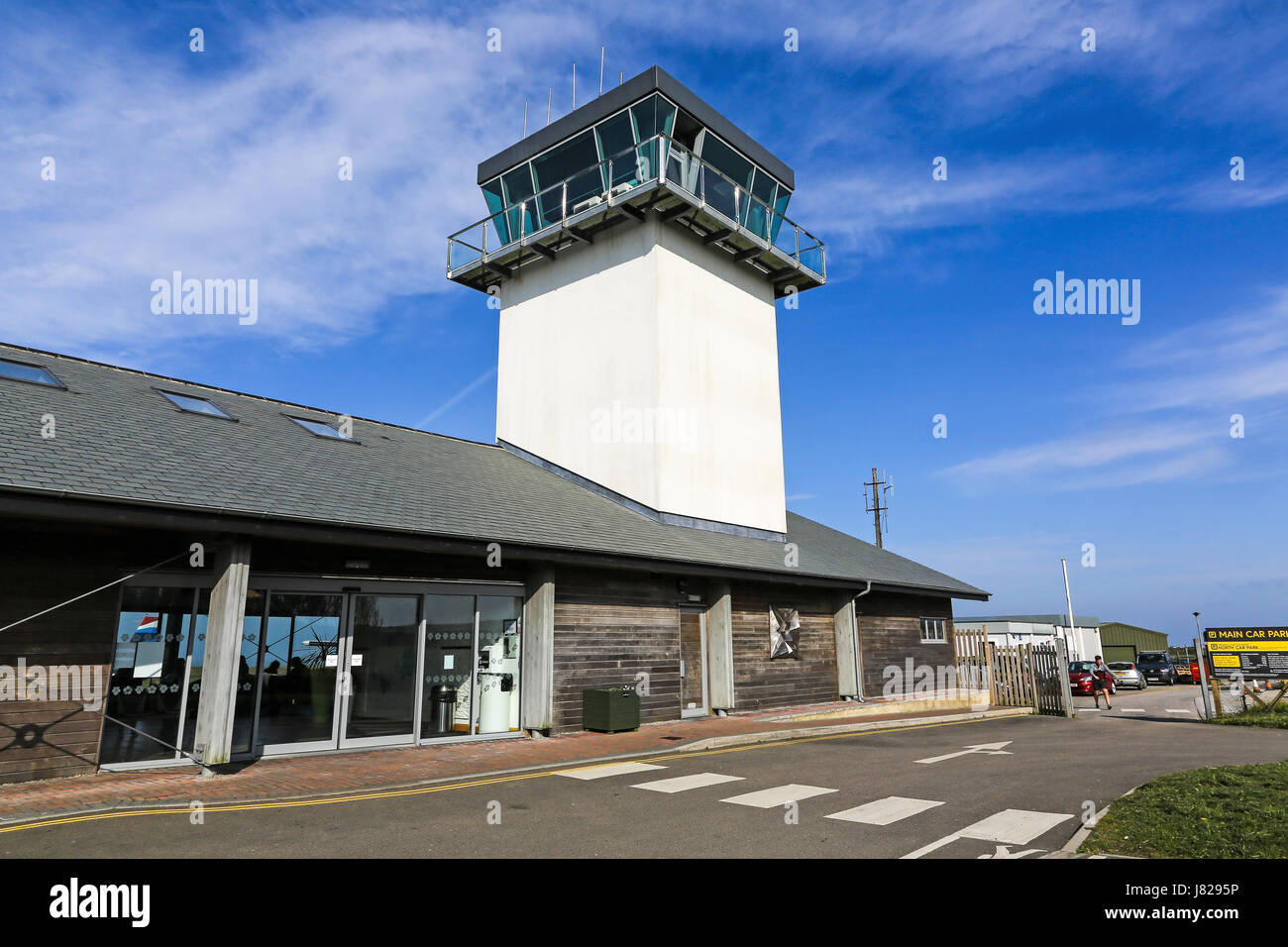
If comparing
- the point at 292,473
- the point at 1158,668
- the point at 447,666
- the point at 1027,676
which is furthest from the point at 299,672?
the point at 1158,668

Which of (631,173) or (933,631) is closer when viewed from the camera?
(631,173)

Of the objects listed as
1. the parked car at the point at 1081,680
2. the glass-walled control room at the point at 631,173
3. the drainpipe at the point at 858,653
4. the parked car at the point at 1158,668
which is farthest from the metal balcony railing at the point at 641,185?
the parked car at the point at 1158,668

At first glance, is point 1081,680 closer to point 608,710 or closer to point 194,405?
point 608,710

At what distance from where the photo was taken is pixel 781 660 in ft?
63.7

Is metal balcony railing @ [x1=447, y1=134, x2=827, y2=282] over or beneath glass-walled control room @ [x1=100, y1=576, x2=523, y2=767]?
over

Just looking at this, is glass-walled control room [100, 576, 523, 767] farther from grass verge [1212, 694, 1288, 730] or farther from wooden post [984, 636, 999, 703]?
grass verge [1212, 694, 1288, 730]

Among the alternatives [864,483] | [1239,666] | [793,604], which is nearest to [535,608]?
[793,604]

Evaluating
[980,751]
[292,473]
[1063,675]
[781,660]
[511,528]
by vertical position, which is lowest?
[980,751]

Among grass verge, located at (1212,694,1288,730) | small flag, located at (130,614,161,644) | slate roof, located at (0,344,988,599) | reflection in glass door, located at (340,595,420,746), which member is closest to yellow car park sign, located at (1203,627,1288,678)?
grass verge, located at (1212,694,1288,730)

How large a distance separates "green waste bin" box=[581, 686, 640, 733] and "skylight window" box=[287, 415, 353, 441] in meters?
7.17

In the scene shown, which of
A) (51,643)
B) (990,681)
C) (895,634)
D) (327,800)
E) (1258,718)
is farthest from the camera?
(895,634)

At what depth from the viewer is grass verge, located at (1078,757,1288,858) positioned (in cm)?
600

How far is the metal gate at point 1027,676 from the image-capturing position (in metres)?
21.0

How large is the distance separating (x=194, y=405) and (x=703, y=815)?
11886mm
